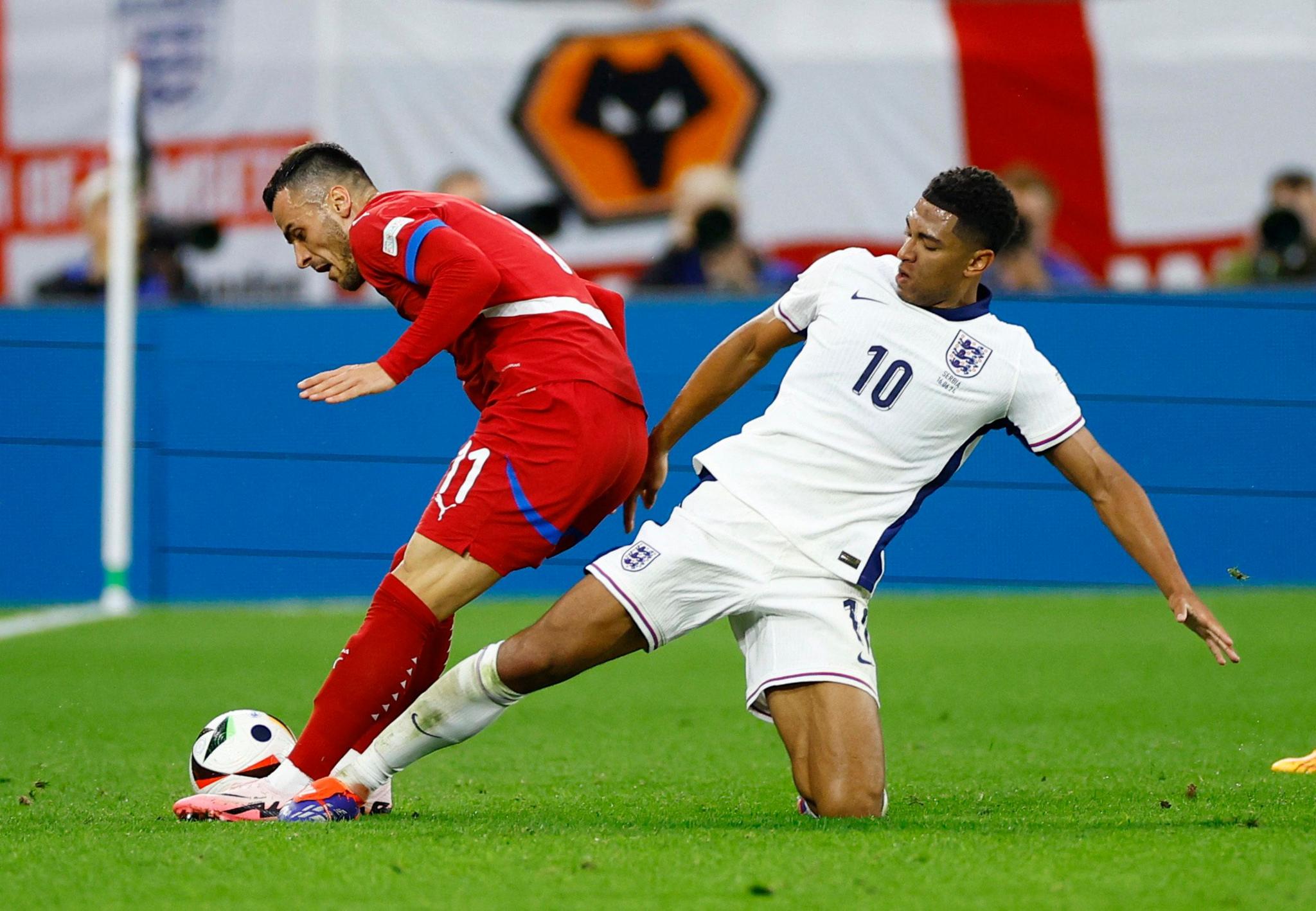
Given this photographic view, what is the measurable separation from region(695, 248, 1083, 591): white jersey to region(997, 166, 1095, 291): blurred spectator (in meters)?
5.69

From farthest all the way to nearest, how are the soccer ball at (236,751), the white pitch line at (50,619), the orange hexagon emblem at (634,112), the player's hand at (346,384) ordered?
1. the orange hexagon emblem at (634,112)
2. the white pitch line at (50,619)
3. the soccer ball at (236,751)
4. the player's hand at (346,384)

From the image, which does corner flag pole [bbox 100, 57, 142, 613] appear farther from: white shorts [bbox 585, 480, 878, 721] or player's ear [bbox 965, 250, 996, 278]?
player's ear [bbox 965, 250, 996, 278]

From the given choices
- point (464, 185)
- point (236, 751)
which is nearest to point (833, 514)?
point (236, 751)

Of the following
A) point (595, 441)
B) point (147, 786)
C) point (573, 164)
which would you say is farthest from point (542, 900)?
point (573, 164)

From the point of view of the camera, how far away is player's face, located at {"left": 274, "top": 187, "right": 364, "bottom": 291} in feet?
13.9

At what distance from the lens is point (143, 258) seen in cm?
1016

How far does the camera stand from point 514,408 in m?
4.12

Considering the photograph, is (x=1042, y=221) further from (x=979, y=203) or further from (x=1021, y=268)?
(x=979, y=203)

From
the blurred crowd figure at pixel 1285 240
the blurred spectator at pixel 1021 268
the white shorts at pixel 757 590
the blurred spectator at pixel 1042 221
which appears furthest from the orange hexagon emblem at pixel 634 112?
the white shorts at pixel 757 590

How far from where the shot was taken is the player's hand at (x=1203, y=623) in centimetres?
380

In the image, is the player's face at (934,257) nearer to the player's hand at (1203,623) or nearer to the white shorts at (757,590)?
the white shorts at (757,590)

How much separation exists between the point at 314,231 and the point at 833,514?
4.67 ft

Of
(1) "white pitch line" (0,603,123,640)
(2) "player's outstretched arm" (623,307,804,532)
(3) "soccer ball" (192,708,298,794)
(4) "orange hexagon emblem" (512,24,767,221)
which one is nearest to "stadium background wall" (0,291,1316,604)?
(1) "white pitch line" (0,603,123,640)

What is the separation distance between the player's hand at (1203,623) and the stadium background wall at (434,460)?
17.9ft
